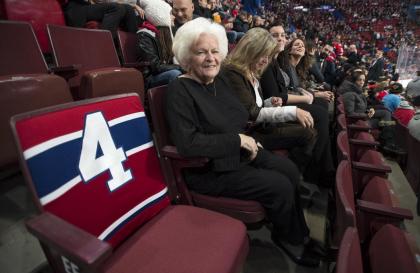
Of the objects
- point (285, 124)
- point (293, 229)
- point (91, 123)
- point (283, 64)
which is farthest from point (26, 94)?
point (283, 64)

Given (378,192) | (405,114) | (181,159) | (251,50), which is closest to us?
(181,159)

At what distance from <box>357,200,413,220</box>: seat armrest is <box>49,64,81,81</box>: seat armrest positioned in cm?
156

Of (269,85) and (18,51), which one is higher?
(18,51)

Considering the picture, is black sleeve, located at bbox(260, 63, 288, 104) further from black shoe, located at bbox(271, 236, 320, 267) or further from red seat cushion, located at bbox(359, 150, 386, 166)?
black shoe, located at bbox(271, 236, 320, 267)

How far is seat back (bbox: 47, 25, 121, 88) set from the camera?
164cm

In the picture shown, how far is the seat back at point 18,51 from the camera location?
136 centimetres

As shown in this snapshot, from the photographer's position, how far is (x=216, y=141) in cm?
104

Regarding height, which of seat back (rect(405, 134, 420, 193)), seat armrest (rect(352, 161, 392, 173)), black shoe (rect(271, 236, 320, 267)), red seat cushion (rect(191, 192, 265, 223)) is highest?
red seat cushion (rect(191, 192, 265, 223))

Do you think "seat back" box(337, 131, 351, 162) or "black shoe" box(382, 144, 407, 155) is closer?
"seat back" box(337, 131, 351, 162)

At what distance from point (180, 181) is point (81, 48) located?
128 cm

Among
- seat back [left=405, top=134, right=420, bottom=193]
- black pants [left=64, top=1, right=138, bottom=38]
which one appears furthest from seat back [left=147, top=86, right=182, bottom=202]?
seat back [left=405, top=134, right=420, bottom=193]

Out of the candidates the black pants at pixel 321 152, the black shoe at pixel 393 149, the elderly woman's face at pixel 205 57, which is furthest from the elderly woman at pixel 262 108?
the black shoe at pixel 393 149

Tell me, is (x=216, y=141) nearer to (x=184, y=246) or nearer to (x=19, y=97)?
(x=184, y=246)

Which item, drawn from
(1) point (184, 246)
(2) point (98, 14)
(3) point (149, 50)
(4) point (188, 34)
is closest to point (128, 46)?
(3) point (149, 50)
